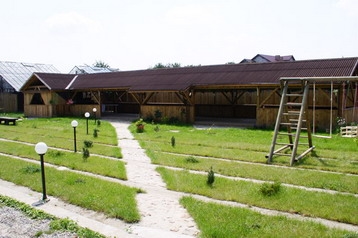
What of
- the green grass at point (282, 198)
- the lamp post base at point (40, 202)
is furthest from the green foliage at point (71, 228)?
the green grass at point (282, 198)

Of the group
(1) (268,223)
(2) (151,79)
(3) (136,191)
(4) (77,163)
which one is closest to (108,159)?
(4) (77,163)

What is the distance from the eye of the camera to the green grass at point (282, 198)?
584cm

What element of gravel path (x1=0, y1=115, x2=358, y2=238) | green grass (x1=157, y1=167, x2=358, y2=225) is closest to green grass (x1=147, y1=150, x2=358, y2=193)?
green grass (x1=157, y1=167, x2=358, y2=225)

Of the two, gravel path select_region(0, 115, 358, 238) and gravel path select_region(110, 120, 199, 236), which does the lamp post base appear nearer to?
gravel path select_region(0, 115, 358, 238)

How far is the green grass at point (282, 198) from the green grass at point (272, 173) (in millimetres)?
683

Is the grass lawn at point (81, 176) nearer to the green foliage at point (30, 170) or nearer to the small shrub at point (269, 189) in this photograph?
the green foliage at point (30, 170)

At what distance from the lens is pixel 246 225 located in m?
5.31

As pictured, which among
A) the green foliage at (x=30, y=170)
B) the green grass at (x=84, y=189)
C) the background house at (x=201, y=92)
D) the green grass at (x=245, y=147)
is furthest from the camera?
the background house at (x=201, y=92)

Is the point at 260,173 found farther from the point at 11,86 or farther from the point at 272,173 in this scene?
the point at 11,86

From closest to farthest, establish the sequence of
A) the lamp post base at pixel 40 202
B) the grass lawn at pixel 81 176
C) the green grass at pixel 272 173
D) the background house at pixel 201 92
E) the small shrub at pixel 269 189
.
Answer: the grass lawn at pixel 81 176, the lamp post base at pixel 40 202, the small shrub at pixel 269 189, the green grass at pixel 272 173, the background house at pixel 201 92

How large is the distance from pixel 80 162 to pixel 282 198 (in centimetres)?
613

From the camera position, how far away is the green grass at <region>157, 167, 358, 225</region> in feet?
19.2

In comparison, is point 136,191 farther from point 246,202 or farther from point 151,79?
point 151,79

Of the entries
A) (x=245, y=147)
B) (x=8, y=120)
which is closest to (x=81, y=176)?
(x=245, y=147)
